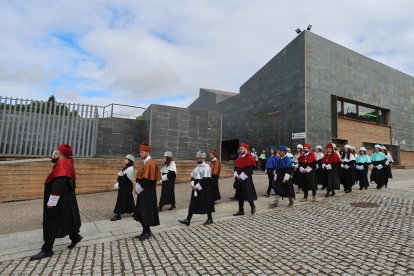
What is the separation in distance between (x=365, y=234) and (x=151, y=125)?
1220 centimetres

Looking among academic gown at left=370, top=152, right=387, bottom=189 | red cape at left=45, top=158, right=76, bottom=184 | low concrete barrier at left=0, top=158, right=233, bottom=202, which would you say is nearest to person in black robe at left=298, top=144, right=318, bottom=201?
academic gown at left=370, top=152, right=387, bottom=189

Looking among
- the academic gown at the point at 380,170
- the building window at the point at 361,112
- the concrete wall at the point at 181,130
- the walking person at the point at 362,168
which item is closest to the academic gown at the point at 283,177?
the walking person at the point at 362,168

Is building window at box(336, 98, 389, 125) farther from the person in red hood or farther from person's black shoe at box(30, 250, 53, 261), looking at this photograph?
person's black shoe at box(30, 250, 53, 261)

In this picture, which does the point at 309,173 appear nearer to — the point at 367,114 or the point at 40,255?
the point at 40,255

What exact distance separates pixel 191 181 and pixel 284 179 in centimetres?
293

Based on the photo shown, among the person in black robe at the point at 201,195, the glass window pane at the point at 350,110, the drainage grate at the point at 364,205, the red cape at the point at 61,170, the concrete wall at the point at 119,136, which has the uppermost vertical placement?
the glass window pane at the point at 350,110

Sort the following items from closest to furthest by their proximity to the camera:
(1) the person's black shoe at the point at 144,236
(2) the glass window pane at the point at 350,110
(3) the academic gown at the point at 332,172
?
(1) the person's black shoe at the point at 144,236
(3) the academic gown at the point at 332,172
(2) the glass window pane at the point at 350,110

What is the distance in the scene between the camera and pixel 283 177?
848 cm

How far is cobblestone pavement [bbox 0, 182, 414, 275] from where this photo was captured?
3.97 m

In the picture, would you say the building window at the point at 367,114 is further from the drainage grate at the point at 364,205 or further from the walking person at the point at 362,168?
the drainage grate at the point at 364,205

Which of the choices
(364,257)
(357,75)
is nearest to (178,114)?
(364,257)

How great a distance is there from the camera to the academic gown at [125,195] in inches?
280

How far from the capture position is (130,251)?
4.75 meters

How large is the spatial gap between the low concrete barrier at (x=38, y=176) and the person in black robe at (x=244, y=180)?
239 inches
